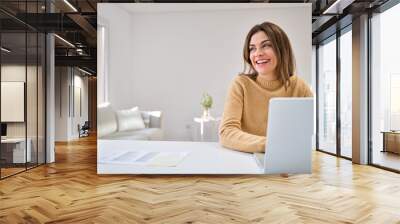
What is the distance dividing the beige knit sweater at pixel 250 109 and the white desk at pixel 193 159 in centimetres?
14

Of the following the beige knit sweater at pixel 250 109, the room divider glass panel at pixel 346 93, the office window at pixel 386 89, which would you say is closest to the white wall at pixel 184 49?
the beige knit sweater at pixel 250 109

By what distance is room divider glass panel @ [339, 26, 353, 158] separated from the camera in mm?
6848

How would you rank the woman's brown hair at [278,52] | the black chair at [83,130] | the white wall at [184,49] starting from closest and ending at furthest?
the woman's brown hair at [278,52]
the white wall at [184,49]
the black chair at [83,130]

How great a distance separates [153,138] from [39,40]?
3902 mm

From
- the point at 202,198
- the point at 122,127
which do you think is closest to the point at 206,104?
the point at 122,127

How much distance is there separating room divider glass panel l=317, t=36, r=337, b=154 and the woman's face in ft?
12.1

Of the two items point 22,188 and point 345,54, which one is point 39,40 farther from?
point 345,54

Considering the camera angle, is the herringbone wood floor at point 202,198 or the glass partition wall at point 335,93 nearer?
the herringbone wood floor at point 202,198

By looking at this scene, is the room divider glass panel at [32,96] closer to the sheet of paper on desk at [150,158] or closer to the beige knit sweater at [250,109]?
the sheet of paper on desk at [150,158]

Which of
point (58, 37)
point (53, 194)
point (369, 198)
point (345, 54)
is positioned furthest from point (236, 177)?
point (58, 37)

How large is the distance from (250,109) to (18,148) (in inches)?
169

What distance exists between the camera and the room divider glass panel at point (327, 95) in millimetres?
6703

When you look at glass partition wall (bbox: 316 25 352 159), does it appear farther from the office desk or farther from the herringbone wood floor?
the herringbone wood floor

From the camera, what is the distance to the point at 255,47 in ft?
10.1
